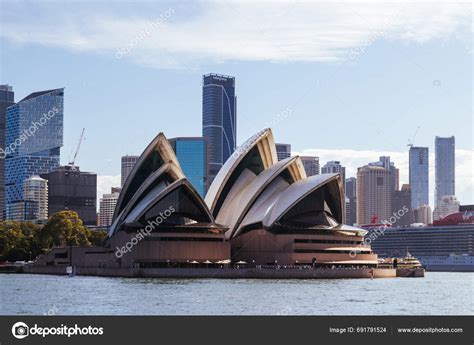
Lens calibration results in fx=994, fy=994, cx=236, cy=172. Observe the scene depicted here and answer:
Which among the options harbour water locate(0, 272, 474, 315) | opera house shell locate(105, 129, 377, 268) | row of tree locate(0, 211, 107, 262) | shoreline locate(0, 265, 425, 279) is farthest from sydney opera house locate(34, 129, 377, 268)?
harbour water locate(0, 272, 474, 315)

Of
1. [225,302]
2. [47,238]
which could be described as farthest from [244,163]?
[225,302]

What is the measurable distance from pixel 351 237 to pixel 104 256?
27.6 m

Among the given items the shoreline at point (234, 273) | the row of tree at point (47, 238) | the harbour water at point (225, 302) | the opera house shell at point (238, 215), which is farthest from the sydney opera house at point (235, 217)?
the harbour water at point (225, 302)

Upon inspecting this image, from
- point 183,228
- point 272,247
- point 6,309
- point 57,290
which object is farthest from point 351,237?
point 6,309

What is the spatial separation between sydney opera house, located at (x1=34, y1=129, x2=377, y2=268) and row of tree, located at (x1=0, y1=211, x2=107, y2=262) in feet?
74.1

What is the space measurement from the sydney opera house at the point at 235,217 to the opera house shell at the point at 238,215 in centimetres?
10

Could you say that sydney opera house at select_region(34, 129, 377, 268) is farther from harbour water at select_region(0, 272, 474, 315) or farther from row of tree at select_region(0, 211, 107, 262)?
harbour water at select_region(0, 272, 474, 315)

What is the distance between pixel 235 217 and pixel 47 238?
37.0 meters

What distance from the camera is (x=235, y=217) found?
108562 millimetres

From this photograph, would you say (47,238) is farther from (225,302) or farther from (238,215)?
(225,302)

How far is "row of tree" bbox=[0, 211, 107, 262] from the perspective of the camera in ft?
441
